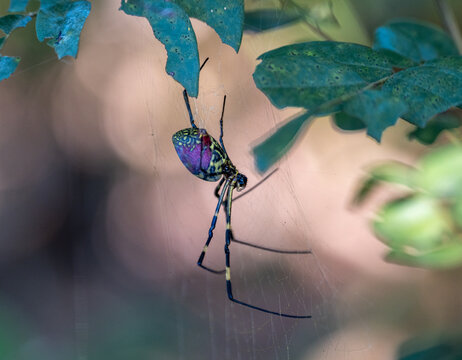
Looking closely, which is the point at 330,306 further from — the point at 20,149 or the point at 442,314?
the point at 20,149

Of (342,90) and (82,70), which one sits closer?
(342,90)

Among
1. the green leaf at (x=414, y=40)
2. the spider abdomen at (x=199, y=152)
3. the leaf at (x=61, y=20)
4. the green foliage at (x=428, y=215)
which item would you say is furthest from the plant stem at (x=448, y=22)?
the leaf at (x=61, y=20)

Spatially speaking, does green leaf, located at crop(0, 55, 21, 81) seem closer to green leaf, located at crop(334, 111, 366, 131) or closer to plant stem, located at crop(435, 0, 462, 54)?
green leaf, located at crop(334, 111, 366, 131)

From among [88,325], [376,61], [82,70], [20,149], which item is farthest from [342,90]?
[20,149]

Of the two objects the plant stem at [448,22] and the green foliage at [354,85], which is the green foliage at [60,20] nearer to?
the green foliage at [354,85]

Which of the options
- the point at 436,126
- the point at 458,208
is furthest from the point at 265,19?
the point at 458,208

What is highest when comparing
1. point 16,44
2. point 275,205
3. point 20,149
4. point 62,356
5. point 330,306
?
point 275,205

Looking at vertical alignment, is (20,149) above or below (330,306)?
below
